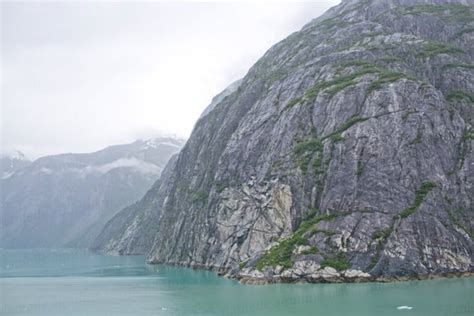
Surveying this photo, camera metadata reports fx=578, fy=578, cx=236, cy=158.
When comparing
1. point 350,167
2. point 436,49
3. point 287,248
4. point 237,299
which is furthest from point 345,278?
point 436,49

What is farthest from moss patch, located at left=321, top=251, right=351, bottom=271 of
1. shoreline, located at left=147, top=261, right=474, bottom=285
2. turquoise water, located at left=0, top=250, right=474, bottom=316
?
turquoise water, located at left=0, top=250, right=474, bottom=316

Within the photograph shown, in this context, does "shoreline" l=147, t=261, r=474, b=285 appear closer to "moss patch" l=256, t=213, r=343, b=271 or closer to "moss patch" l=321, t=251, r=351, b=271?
"moss patch" l=321, t=251, r=351, b=271

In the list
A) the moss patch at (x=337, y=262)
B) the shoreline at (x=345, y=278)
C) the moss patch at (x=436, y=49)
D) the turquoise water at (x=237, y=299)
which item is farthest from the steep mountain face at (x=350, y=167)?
the turquoise water at (x=237, y=299)

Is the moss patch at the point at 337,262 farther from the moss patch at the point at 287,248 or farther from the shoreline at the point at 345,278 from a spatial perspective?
the moss patch at the point at 287,248

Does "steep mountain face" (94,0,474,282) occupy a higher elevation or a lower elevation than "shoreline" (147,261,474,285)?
higher

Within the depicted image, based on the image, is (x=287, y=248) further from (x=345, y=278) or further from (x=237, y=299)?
(x=237, y=299)

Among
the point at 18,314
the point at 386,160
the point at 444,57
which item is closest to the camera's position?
the point at 18,314

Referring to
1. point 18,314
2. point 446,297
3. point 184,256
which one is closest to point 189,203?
point 184,256

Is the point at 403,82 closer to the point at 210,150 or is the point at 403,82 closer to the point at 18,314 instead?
the point at 210,150
